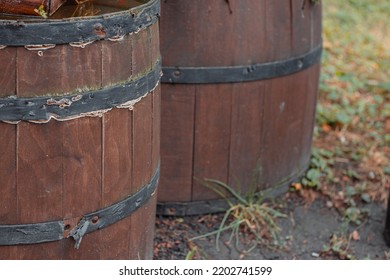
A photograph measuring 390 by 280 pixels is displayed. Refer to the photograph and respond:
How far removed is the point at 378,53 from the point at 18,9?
171 inches

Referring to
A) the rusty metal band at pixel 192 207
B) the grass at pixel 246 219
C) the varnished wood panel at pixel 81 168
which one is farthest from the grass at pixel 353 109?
the varnished wood panel at pixel 81 168

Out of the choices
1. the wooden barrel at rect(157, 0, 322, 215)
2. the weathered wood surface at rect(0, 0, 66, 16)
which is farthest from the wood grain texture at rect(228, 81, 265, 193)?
the weathered wood surface at rect(0, 0, 66, 16)

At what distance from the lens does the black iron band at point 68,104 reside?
2.57 metres

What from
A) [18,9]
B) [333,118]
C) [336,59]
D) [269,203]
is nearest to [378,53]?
[336,59]

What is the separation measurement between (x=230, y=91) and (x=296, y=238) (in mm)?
775

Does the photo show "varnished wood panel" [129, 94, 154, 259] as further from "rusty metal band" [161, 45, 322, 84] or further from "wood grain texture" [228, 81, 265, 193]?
"wood grain texture" [228, 81, 265, 193]

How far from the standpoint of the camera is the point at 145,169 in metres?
3.04

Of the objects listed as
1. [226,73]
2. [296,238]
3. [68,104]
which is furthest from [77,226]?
[296,238]

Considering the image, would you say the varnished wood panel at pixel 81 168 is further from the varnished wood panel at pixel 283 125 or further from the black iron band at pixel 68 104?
the varnished wood panel at pixel 283 125

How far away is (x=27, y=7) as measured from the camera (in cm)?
270

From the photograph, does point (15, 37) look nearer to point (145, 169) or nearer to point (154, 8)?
point (154, 8)

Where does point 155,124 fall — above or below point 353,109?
above

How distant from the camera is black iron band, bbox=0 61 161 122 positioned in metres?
2.57

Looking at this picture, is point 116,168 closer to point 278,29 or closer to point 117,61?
point 117,61
